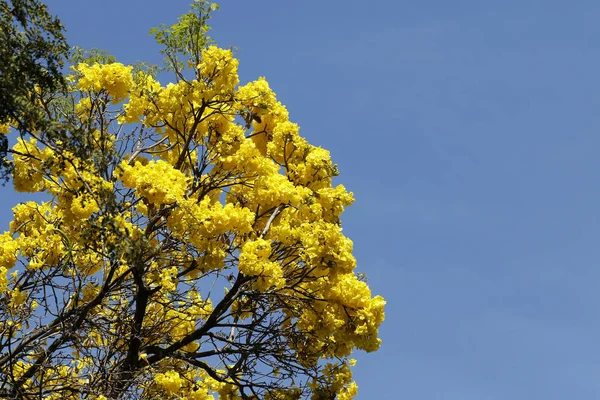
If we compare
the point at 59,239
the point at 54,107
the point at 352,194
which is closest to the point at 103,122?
the point at 54,107

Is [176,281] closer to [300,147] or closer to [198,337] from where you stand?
[198,337]

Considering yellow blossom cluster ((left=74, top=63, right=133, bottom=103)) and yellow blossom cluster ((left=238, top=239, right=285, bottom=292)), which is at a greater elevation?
yellow blossom cluster ((left=74, top=63, right=133, bottom=103))

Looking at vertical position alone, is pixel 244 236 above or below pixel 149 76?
below

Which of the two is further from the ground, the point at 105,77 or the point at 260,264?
the point at 105,77

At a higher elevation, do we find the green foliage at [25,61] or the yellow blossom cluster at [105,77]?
the yellow blossom cluster at [105,77]

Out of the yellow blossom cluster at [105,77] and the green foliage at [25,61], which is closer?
the green foliage at [25,61]

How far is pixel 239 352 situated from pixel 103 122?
Result: 3.44m

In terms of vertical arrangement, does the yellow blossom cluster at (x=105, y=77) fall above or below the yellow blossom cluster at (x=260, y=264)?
above

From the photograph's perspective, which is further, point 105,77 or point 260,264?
point 105,77

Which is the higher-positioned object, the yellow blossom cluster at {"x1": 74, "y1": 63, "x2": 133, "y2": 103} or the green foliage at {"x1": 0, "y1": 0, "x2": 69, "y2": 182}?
the yellow blossom cluster at {"x1": 74, "y1": 63, "x2": 133, "y2": 103}

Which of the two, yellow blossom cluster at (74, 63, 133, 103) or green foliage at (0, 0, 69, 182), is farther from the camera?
yellow blossom cluster at (74, 63, 133, 103)

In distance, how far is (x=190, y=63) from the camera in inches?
450

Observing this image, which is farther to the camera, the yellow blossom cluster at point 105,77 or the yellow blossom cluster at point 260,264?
the yellow blossom cluster at point 105,77

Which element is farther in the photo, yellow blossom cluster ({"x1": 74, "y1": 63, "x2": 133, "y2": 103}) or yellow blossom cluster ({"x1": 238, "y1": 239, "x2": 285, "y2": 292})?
yellow blossom cluster ({"x1": 74, "y1": 63, "x2": 133, "y2": 103})
